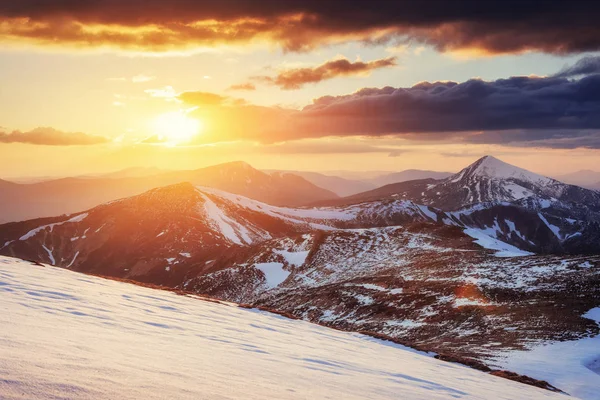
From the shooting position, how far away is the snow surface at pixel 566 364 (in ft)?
83.7

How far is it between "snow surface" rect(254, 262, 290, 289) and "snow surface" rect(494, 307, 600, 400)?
83435 mm

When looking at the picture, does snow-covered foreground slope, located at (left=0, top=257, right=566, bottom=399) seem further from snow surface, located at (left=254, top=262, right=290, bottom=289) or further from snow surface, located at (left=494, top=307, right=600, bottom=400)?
snow surface, located at (left=254, top=262, right=290, bottom=289)

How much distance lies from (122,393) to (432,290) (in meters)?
65.1

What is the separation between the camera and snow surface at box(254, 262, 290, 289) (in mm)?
117012

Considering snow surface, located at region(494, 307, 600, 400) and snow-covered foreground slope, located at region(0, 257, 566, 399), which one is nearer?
snow-covered foreground slope, located at region(0, 257, 566, 399)

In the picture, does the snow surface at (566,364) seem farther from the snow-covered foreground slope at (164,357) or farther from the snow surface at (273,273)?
the snow surface at (273,273)

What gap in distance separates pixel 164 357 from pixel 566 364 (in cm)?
3015

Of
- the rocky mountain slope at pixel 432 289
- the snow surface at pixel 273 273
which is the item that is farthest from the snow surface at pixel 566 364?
the snow surface at pixel 273 273

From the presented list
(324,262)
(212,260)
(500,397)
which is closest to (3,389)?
(500,397)

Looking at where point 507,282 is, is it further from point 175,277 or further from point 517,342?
point 175,277

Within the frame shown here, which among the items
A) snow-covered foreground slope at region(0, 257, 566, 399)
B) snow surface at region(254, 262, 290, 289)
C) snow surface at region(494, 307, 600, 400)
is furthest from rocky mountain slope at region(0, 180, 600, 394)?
snow-covered foreground slope at region(0, 257, 566, 399)

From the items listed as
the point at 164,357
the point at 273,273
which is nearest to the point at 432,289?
the point at 164,357

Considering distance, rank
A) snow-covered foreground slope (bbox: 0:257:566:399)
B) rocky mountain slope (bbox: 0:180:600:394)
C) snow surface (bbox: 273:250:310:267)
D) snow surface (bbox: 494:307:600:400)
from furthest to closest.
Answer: snow surface (bbox: 273:250:310:267)
rocky mountain slope (bbox: 0:180:600:394)
snow surface (bbox: 494:307:600:400)
snow-covered foreground slope (bbox: 0:257:566:399)

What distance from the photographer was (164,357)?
34.8 feet
